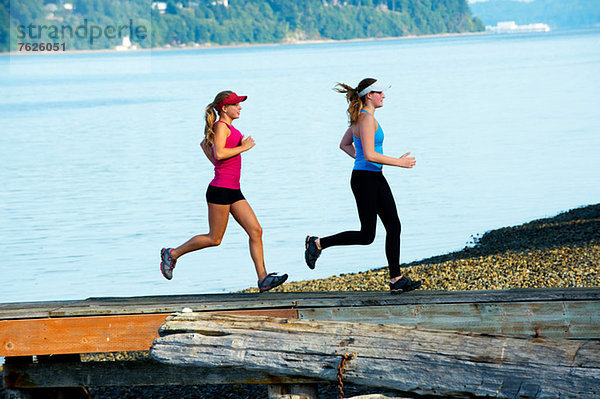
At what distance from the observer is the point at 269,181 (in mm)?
29641

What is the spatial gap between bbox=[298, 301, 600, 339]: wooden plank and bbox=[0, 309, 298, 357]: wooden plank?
1.68ft

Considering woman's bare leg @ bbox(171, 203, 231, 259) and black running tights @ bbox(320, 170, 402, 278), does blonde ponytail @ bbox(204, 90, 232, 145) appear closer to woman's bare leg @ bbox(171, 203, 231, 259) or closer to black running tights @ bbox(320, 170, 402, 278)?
woman's bare leg @ bbox(171, 203, 231, 259)

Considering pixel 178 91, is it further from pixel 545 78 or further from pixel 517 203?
pixel 517 203

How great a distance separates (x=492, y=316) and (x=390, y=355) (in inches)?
43.7

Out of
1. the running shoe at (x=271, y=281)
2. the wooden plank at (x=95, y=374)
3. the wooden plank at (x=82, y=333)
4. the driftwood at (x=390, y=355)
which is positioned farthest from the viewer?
the running shoe at (x=271, y=281)

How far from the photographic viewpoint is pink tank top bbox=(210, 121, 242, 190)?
786cm

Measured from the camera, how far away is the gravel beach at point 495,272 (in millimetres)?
8711

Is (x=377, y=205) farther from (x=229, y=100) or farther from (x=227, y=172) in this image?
(x=229, y=100)

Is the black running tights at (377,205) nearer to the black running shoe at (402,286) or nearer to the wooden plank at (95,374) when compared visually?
the black running shoe at (402,286)

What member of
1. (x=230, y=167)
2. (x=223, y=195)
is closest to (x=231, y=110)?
(x=230, y=167)

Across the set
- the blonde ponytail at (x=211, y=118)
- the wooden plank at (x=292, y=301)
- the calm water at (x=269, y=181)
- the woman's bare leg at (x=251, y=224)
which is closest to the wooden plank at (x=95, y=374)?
the wooden plank at (x=292, y=301)

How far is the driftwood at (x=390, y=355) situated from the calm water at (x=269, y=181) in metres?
9.98

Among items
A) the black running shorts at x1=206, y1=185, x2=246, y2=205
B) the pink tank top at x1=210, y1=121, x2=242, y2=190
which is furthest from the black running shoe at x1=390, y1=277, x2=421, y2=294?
the pink tank top at x1=210, y1=121, x2=242, y2=190

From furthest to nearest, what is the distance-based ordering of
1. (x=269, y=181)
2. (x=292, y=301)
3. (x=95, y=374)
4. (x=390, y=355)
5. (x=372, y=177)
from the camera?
(x=269, y=181)
(x=372, y=177)
(x=95, y=374)
(x=292, y=301)
(x=390, y=355)
